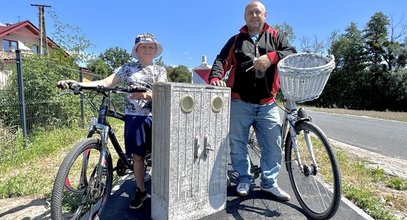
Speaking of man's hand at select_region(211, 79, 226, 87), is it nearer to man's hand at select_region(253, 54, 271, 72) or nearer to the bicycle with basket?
man's hand at select_region(253, 54, 271, 72)

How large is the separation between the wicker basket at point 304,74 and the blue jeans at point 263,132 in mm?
358

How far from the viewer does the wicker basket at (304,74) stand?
2616mm

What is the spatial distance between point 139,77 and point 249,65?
3.46 feet

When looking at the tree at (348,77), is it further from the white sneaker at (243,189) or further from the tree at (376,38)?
the white sneaker at (243,189)

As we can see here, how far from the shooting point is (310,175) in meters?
2.93

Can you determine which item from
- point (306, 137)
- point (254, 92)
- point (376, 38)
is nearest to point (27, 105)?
point (254, 92)

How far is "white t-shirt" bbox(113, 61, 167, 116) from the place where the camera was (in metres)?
2.96

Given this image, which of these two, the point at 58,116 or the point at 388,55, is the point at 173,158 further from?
the point at 388,55

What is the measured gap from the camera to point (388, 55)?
132 ft

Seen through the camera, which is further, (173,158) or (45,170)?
(45,170)

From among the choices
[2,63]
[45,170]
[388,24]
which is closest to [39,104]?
[2,63]

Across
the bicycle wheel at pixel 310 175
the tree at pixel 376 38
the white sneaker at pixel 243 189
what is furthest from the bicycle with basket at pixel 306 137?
the tree at pixel 376 38

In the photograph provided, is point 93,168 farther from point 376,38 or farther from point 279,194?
point 376,38

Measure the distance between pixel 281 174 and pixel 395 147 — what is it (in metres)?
4.62
